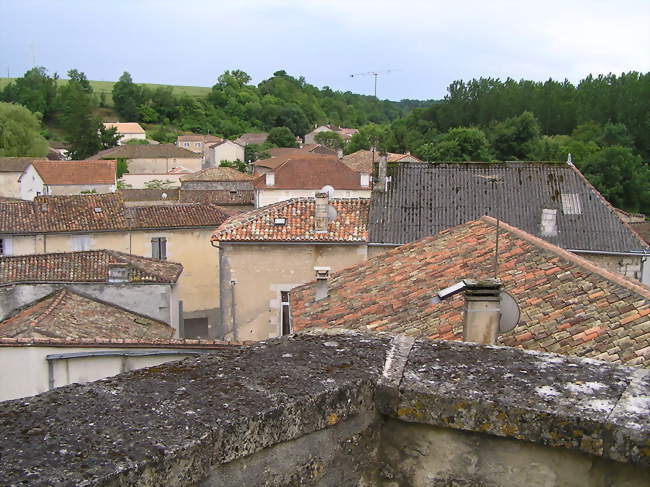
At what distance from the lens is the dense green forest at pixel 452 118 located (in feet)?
182

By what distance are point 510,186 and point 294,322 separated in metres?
12.7

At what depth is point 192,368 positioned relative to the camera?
264 cm

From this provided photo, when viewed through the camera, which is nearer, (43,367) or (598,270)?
(598,270)

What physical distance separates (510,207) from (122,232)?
1627 cm

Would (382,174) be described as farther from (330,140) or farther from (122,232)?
(330,140)

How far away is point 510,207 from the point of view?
2042 centimetres

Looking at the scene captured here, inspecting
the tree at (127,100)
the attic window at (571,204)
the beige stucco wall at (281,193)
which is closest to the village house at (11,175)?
the beige stucco wall at (281,193)

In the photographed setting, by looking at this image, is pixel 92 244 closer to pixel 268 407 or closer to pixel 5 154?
pixel 268 407

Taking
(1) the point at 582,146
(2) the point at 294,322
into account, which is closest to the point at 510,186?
(2) the point at 294,322

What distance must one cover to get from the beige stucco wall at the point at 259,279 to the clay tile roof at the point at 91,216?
11.4 m

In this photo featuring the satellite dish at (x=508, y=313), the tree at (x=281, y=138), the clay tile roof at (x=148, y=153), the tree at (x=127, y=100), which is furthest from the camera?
the tree at (x=127, y=100)

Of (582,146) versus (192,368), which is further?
(582,146)

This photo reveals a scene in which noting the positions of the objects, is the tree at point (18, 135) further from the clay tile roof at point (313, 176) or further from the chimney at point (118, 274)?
the chimney at point (118, 274)

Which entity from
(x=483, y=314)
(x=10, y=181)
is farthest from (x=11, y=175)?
(x=483, y=314)
